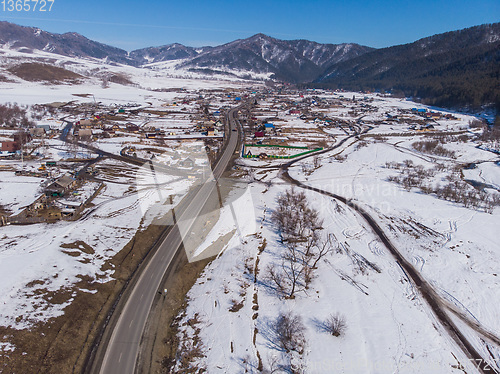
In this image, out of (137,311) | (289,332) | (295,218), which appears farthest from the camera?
(295,218)

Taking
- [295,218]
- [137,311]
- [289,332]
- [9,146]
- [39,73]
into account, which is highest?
[39,73]

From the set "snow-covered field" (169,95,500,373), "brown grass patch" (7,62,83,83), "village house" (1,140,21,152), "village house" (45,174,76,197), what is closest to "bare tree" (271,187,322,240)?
"snow-covered field" (169,95,500,373)

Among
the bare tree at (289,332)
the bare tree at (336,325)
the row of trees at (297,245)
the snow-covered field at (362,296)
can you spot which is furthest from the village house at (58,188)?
the bare tree at (336,325)

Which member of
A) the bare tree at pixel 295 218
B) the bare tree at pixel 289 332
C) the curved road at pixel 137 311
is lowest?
the bare tree at pixel 289 332

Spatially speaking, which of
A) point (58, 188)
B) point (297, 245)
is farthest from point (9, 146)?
point (297, 245)

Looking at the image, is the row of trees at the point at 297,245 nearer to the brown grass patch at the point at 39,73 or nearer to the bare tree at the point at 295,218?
the bare tree at the point at 295,218

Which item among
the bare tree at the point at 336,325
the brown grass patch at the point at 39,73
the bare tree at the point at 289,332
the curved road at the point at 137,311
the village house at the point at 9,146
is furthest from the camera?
the brown grass patch at the point at 39,73

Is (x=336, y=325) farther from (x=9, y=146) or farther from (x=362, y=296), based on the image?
(x=9, y=146)

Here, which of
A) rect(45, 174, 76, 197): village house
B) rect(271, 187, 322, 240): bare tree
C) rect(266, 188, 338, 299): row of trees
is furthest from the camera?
rect(45, 174, 76, 197): village house

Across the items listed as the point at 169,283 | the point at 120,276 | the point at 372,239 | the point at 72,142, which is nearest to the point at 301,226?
the point at 372,239

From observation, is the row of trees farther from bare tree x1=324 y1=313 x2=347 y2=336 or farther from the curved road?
the curved road
